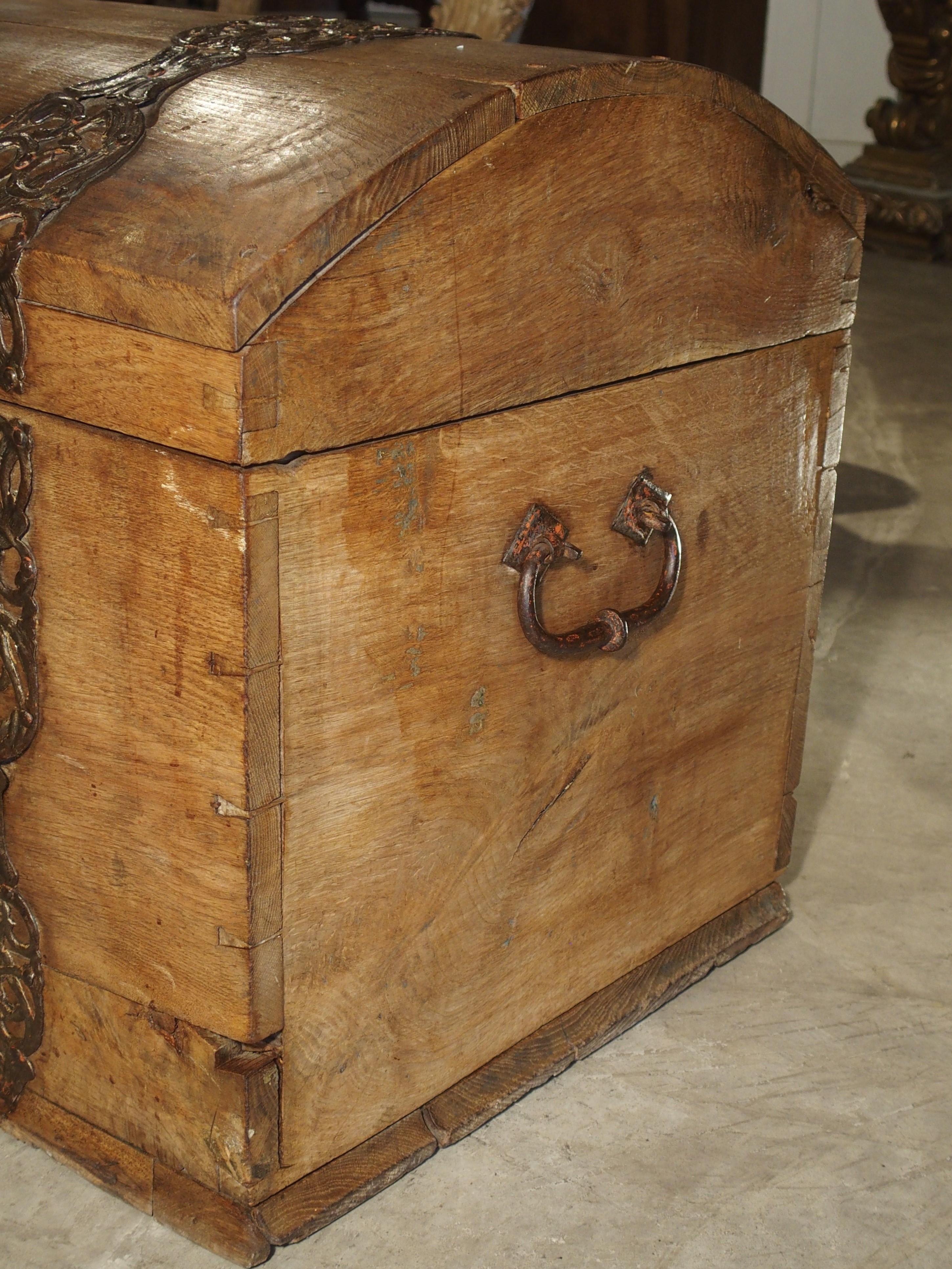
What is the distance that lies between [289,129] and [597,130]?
0.77 ft

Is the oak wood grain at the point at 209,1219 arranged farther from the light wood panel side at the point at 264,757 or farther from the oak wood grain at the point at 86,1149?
the light wood panel side at the point at 264,757

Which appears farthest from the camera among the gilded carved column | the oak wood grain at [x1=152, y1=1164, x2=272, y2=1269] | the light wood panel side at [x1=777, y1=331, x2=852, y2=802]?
the gilded carved column

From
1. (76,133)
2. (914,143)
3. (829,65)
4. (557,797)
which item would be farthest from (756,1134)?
(829,65)

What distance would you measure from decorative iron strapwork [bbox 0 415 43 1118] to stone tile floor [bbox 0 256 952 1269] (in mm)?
100

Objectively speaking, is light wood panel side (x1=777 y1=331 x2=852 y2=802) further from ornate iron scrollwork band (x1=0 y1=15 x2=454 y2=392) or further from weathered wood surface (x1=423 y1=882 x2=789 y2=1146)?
ornate iron scrollwork band (x1=0 y1=15 x2=454 y2=392)

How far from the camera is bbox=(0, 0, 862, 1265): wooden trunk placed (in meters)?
1.05

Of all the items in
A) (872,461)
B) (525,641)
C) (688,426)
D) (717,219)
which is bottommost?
(872,461)

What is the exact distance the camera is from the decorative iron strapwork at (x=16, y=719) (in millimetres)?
1155

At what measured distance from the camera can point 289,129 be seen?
1105mm

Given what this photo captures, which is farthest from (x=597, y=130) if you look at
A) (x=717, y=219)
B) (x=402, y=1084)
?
(x=402, y=1084)

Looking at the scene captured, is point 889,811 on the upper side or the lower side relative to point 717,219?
lower

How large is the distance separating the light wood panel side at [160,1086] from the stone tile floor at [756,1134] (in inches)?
2.7

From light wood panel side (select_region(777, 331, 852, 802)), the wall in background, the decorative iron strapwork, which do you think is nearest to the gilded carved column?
the wall in background

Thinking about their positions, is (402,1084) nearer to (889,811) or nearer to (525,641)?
(525,641)
